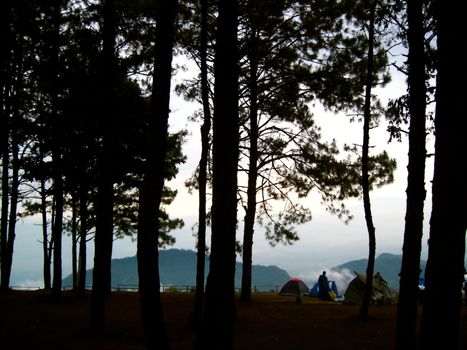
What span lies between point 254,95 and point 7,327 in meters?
11.4

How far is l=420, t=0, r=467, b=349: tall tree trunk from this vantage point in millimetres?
5199

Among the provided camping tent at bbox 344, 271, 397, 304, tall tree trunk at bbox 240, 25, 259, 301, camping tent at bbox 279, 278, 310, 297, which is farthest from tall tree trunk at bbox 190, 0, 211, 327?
camping tent at bbox 279, 278, 310, 297

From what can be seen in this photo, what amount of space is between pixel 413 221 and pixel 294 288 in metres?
19.8

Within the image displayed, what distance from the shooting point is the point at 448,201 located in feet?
17.4

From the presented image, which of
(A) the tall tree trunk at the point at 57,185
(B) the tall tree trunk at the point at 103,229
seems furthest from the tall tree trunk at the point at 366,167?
(A) the tall tree trunk at the point at 57,185

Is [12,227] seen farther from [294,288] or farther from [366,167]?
[366,167]

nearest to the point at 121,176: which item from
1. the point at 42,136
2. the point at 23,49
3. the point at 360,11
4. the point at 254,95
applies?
the point at 42,136

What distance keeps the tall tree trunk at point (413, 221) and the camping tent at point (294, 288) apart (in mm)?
19068

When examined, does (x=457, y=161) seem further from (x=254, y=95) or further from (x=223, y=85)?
(x=254, y=95)

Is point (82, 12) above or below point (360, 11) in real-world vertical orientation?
below

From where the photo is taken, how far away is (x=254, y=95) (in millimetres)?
18188

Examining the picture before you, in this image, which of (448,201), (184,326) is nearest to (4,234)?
(184,326)

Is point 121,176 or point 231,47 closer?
point 231,47

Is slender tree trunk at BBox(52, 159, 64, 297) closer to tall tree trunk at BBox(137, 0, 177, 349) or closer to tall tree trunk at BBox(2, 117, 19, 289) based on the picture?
tall tree trunk at BBox(2, 117, 19, 289)
